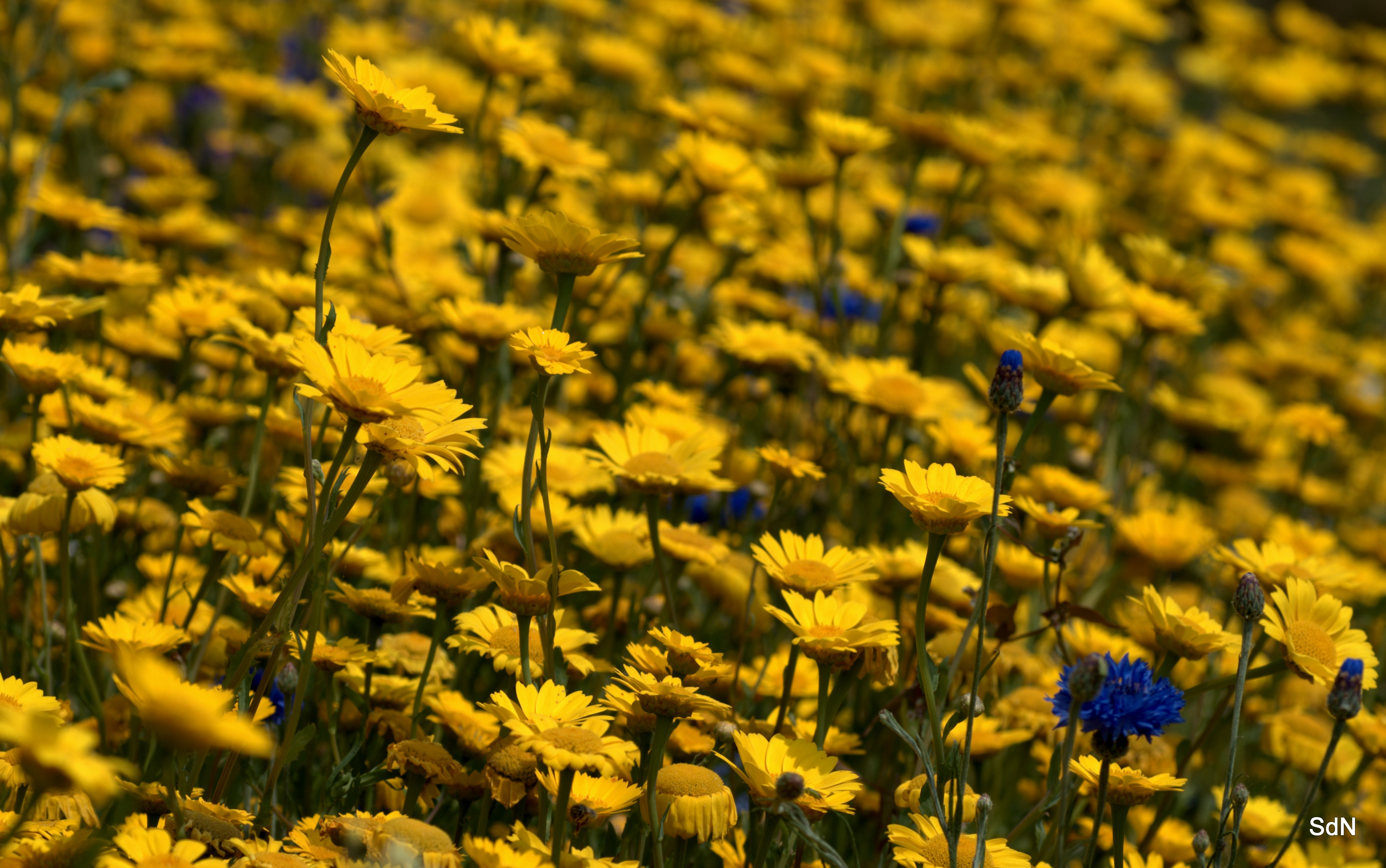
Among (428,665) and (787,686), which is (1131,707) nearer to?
(787,686)

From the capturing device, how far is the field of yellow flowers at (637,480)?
1.58m

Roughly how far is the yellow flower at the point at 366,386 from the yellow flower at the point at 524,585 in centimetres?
21

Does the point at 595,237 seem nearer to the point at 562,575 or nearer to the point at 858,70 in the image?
the point at 562,575

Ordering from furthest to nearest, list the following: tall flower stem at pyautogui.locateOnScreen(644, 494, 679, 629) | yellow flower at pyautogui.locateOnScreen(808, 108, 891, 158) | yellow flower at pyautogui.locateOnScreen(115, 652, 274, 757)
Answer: yellow flower at pyautogui.locateOnScreen(808, 108, 891, 158) → tall flower stem at pyautogui.locateOnScreen(644, 494, 679, 629) → yellow flower at pyautogui.locateOnScreen(115, 652, 274, 757)

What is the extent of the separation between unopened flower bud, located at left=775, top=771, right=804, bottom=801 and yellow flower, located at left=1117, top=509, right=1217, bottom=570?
1.46 meters

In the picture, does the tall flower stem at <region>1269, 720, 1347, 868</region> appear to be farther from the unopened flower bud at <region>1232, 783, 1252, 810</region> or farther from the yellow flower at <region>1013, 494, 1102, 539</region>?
the yellow flower at <region>1013, 494, 1102, 539</region>

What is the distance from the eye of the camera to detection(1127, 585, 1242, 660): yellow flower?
1.80 m

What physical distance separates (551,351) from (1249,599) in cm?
95

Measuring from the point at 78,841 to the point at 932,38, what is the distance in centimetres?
476

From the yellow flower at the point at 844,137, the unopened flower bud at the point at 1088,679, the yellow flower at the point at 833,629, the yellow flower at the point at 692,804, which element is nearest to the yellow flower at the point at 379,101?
the yellow flower at the point at 833,629

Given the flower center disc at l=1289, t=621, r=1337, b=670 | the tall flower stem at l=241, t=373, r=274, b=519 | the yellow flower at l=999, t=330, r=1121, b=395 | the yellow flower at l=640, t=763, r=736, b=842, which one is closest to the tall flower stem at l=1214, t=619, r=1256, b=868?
the flower center disc at l=1289, t=621, r=1337, b=670

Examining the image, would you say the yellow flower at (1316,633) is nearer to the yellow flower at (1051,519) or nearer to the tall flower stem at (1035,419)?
the yellow flower at (1051,519)

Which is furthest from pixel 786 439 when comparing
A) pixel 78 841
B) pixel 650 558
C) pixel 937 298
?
pixel 78 841

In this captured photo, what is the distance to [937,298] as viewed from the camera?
3229mm
